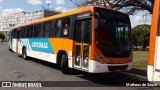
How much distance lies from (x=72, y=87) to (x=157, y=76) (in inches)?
156

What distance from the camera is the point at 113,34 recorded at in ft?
39.1

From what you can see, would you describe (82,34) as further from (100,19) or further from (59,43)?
(59,43)

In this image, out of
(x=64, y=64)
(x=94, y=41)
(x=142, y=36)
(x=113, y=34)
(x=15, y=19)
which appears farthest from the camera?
(x=15, y=19)

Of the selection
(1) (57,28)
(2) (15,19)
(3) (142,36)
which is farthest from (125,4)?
(2) (15,19)

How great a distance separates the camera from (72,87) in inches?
415

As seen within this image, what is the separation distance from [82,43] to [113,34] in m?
1.41

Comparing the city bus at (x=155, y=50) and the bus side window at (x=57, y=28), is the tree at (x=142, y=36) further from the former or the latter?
the city bus at (x=155, y=50)

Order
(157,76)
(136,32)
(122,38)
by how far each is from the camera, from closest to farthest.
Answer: (157,76), (122,38), (136,32)

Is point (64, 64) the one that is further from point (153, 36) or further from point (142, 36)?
point (142, 36)

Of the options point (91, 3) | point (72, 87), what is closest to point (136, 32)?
point (91, 3)

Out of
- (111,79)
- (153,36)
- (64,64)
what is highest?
(153,36)

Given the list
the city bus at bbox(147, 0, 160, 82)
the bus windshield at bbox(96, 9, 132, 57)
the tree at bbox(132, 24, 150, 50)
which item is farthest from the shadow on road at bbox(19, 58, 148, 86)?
the tree at bbox(132, 24, 150, 50)

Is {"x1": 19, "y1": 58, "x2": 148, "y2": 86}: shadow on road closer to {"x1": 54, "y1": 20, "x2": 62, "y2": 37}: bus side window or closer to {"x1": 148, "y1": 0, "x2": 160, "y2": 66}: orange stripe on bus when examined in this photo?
{"x1": 54, "y1": 20, "x2": 62, "y2": 37}: bus side window

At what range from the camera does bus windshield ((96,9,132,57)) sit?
38.2ft
